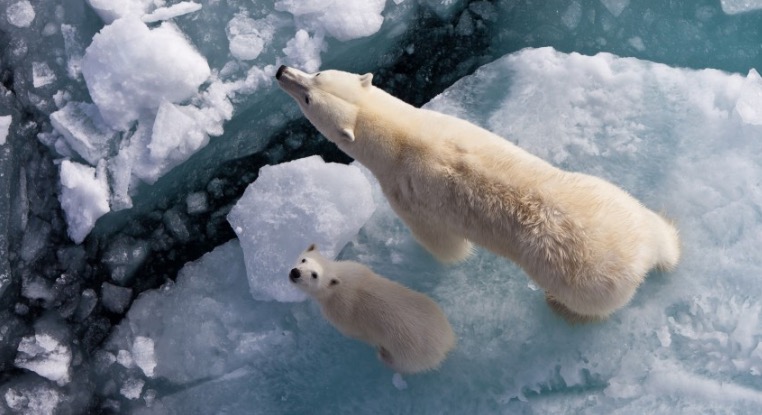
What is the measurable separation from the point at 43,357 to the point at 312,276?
154 centimetres

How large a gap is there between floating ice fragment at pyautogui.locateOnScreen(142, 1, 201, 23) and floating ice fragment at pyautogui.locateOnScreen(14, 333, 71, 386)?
1639 mm

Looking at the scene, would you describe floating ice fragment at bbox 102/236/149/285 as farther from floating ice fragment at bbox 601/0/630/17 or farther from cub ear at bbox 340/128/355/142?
floating ice fragment at bbox 601/0/630/17

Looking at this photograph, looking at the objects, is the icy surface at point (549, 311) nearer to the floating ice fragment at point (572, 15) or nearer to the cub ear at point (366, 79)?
the floating ice fragment at point (572, 15)

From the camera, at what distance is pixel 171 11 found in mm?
3828

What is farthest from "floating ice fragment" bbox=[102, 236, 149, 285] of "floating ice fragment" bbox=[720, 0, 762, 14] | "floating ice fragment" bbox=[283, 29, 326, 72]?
"floating ice fragment" bbox=[720, 0, 762, 14]

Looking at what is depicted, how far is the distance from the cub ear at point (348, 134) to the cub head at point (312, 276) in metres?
0.55

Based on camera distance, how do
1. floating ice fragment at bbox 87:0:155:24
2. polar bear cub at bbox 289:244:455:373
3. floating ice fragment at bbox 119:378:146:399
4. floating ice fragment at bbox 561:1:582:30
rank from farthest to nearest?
floating ice fragment at bbox 561:1:582:30 < floating ice fragment at bbox 119:378:146:399 < floating ice fragment at bbox 87:0:155:24 < polar bear cub at bbox 289:244:455:373

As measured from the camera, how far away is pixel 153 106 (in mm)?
3799

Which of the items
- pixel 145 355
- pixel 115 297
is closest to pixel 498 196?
pixel 145 355

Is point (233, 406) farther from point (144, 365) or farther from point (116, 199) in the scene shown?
point (116, 199)

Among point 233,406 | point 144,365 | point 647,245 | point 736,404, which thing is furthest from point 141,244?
point 736,404

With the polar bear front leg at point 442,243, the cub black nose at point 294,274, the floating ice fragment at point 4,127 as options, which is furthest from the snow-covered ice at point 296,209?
the cub black nose at point 294,274

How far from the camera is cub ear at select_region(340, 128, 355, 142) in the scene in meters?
3.34

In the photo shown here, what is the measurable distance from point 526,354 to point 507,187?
0.99 m
